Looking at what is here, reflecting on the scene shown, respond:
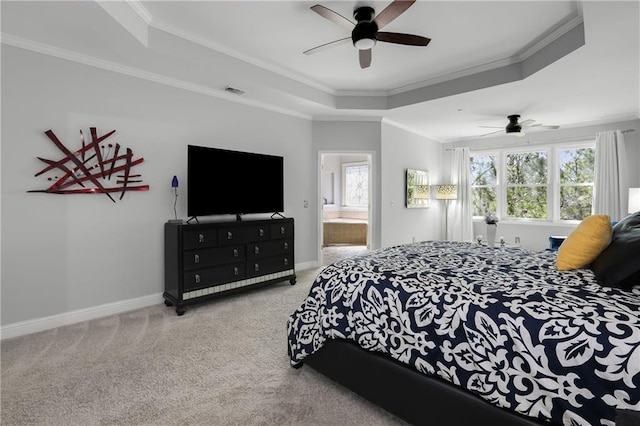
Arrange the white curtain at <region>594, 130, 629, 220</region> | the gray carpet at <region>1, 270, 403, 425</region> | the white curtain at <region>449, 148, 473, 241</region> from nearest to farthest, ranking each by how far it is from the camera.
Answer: the gray carpet at <region>1, 270, 403, 425</region> < the white curtain at <region>594, 130, 629, 220</region> < the white curtain at <region>449, 148, 473, 241</region>

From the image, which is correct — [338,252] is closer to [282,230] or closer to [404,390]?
[282,230]

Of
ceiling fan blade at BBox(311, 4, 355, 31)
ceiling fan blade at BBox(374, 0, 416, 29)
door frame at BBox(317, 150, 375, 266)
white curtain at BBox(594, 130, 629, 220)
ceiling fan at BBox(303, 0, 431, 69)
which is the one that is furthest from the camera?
door frame at BBox(317, 150, 375, 266)

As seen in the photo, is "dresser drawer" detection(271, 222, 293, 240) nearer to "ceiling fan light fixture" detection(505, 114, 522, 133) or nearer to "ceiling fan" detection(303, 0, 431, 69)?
"ceiling fan" detection(303, 0, 431, 69)

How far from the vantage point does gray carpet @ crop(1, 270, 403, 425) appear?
1760 millimetres

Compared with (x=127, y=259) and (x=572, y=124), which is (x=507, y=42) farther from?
(x=127, y=259)

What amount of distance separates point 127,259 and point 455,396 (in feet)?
10.8

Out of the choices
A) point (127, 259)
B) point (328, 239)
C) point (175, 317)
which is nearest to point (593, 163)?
point (328, 239)

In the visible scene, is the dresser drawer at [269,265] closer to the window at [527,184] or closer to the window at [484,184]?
the window at [484,184]

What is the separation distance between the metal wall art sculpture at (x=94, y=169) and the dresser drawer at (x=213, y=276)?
42.8 inches

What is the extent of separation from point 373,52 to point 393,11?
50.6 inches

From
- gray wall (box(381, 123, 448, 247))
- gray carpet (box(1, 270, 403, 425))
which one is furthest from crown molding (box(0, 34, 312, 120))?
gray carpet (box(1, 270, 403, 425))

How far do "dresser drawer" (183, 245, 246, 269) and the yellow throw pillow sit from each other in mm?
3012

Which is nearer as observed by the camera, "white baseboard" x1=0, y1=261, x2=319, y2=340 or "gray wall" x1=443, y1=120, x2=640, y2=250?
"white baseboard" x1=0, y1=261, x2=319, y2=340

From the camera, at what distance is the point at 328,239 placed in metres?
8.00
